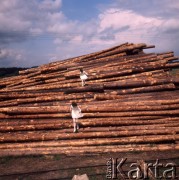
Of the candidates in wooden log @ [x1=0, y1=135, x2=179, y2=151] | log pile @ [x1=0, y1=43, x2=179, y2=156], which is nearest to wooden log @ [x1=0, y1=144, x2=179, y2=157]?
log pile @ [x1=0, y1=43, x2=179, y2=156]

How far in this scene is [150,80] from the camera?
10969mm

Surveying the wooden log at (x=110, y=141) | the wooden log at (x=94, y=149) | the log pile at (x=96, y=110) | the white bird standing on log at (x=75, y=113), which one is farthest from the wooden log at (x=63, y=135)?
the wooden log at (x=94, y=149)

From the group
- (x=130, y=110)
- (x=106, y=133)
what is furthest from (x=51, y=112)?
(x=130, y=110)

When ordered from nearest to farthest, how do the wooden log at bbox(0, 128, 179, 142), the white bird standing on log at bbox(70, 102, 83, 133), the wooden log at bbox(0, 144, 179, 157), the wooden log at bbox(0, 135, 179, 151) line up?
the wooden log at bbox(0, 144, 179, 157), the wooden log at bbox(0, 135, 179, 151), the wooden log at bbox(0, 128, 179, 142), the white bird standing on log at bbox(70, 102, 83, 133)

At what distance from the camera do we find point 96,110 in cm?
959

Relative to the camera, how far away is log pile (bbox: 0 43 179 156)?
8500mm

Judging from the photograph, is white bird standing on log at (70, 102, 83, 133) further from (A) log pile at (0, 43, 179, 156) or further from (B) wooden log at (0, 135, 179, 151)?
(B) wooden log at (0, 135, 179, 151)

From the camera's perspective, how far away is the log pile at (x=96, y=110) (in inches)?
335

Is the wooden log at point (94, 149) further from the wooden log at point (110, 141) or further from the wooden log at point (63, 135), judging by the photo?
the wooden log at point (63, 135)

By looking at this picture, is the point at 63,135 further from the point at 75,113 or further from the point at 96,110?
the point at 96,110

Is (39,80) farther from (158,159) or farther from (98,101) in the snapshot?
(158,159)

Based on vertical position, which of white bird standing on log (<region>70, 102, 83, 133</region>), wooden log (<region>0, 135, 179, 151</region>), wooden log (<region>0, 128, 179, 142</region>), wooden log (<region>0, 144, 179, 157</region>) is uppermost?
white bird standing on log (<region>70, 102, 83, 133</region>)

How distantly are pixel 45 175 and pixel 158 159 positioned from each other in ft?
11.9

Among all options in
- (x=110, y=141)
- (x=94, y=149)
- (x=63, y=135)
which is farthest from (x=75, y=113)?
(x=110, y=141)
